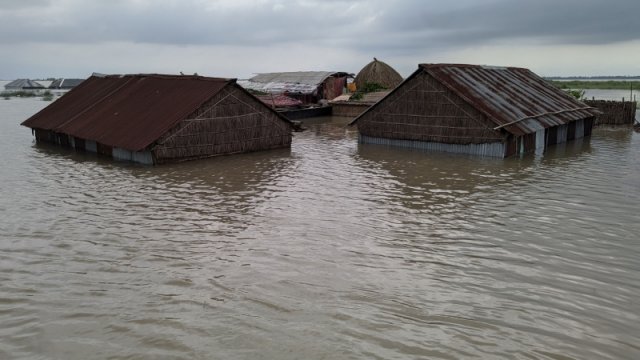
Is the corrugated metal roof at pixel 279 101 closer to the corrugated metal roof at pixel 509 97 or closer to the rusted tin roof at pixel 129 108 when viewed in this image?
the rusted tin roof at pixel 129 108

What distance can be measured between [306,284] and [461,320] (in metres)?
3.06

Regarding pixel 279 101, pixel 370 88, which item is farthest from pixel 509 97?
pixel 370 88

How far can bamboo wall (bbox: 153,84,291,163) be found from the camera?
22.4 metres

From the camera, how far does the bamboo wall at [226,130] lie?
22359mm

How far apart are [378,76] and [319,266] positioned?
167 feet

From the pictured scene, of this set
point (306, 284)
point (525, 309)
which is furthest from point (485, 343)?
point (306, 284)

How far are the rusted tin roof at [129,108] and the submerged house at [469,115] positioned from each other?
9522 mm

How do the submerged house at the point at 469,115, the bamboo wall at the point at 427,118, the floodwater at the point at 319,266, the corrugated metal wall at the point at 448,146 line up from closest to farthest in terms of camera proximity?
the floodwater at the point at 319,266 → the corrugated metal wall at the point at 448,146 → the submerged house at the point at 469,115 → the bamboo wall at the point at 427,118

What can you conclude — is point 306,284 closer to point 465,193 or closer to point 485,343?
point 485,343

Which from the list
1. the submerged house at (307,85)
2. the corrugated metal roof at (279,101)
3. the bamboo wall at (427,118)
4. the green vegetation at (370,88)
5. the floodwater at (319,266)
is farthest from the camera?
the submerged house at (307,85)

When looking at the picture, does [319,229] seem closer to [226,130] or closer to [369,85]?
[226,130]

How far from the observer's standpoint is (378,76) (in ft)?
194

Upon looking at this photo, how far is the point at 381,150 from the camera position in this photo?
89.6 feet

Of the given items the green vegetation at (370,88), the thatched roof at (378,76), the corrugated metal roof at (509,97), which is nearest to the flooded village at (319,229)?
the corrugated metal roof at (509,97)
